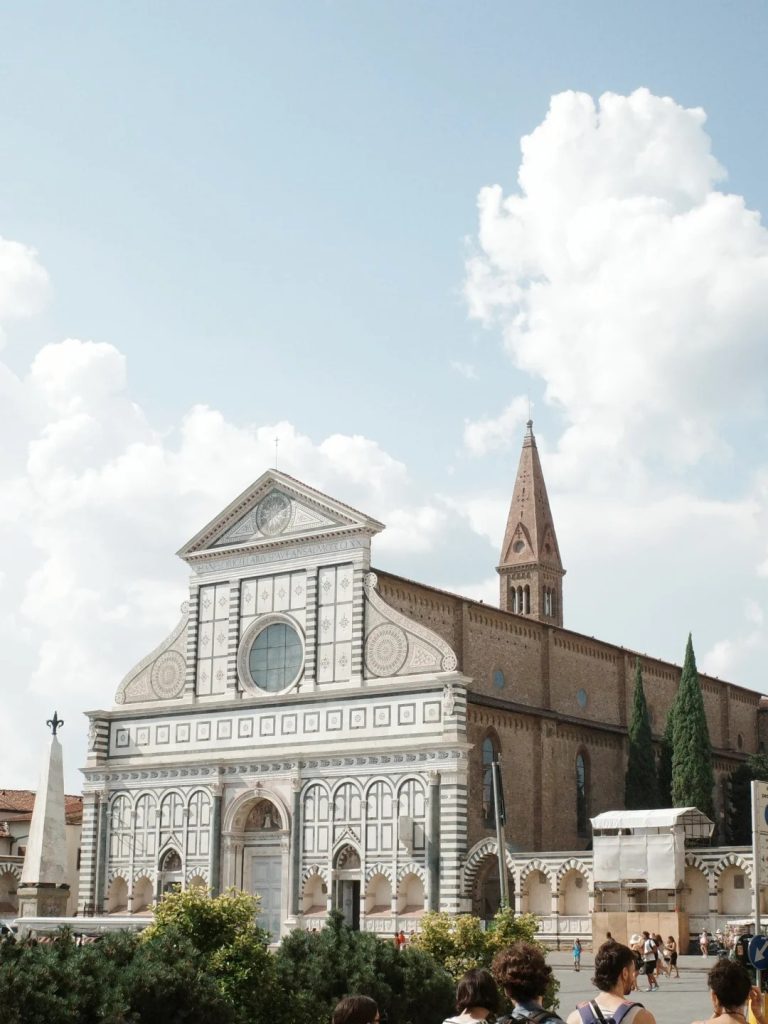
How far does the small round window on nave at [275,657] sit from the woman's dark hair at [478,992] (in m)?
34.0

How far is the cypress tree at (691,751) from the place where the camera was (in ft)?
143

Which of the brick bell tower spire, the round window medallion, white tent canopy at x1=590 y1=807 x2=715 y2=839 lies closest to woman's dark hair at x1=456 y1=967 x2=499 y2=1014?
white tent canopy at x1=590 y1=807 x2=715 y2=839

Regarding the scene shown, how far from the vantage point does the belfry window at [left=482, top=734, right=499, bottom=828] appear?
3975 cm

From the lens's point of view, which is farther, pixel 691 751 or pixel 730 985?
pixel 691 751

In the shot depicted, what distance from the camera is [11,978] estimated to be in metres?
11.1

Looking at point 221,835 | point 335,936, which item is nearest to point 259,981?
point 335,936

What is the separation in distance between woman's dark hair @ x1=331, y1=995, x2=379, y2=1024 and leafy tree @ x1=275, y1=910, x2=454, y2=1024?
7913 mm

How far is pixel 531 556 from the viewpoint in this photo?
62.8 metres

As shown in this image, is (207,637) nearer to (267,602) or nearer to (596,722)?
(267,602)

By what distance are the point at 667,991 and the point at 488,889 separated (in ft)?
38.2

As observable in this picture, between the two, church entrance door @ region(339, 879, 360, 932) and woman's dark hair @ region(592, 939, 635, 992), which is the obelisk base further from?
woman's dark hair @ region(592, 939, 635, 992)

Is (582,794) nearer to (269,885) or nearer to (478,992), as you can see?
(269,885)

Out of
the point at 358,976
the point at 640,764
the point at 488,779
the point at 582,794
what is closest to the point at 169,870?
the point at 488,779

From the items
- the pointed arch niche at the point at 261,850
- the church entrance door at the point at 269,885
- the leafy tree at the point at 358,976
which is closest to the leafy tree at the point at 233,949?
the leafy tree at the point at 358,976
